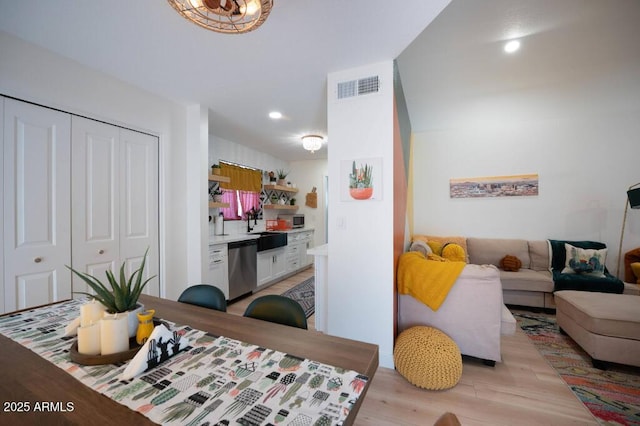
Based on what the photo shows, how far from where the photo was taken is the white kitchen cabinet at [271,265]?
420cm

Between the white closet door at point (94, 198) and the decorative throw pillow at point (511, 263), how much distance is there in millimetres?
4770

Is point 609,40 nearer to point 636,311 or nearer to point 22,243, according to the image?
point 636,311

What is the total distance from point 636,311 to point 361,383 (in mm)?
2684

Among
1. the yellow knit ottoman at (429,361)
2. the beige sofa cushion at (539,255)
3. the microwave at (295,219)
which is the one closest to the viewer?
the yellow knit ottoman at (429,361)

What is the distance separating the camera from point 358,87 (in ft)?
7.23

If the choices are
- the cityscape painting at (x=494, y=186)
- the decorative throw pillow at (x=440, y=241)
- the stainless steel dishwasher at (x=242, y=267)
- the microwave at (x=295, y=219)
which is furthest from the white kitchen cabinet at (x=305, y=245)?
the cityscape painting at (x=494, y=186)

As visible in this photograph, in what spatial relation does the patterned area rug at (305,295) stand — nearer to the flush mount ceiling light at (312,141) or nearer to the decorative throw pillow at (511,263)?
the flush mount ceiling light at (312,141)

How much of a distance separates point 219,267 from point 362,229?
2194 millimetres

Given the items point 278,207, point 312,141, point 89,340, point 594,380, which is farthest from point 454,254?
point 278,207

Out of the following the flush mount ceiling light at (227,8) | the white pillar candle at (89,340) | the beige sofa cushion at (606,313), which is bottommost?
the beige sofa cushion at (606,313)

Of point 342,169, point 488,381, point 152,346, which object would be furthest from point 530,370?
point 152,346

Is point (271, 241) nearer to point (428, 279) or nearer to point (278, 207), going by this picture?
point (278, 207)

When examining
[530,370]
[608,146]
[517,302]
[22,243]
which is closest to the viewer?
[22,243]

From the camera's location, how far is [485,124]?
3.98 m
